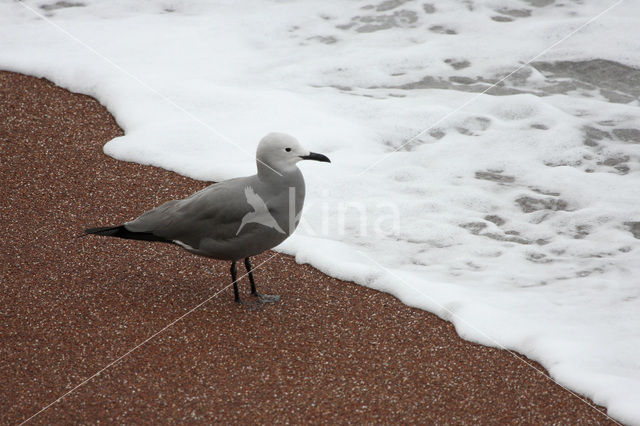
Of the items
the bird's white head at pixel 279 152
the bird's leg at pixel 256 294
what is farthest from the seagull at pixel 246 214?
the bird's leg at pixel 256 294

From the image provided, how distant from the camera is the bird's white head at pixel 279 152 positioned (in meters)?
4.23

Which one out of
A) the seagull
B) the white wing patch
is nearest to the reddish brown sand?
the seagull

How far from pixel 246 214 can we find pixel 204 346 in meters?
0.76

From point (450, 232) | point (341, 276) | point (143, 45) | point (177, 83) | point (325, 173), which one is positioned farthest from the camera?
point (143, 45)

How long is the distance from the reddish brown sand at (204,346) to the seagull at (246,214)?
1.31 feet

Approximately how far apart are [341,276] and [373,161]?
1.85m

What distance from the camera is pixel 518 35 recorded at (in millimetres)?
8664

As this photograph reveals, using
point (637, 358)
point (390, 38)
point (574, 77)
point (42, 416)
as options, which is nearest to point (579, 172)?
point (574, 77)

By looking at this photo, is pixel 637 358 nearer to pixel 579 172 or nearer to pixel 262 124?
pixel 579 172

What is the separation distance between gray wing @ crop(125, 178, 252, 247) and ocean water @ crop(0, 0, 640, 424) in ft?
2.92

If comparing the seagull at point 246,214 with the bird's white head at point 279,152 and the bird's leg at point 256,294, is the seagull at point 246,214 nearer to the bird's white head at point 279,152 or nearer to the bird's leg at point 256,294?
the bird's white head at point 279,152

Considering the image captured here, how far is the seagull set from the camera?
418 cm

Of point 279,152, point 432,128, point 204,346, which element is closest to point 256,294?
point 204,346

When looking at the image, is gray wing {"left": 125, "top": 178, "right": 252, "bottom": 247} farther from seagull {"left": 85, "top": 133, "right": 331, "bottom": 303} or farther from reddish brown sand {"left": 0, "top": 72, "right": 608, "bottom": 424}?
reddish brown sand {"left": 0, "top": 72, "right": 608, "bottom": 424}
